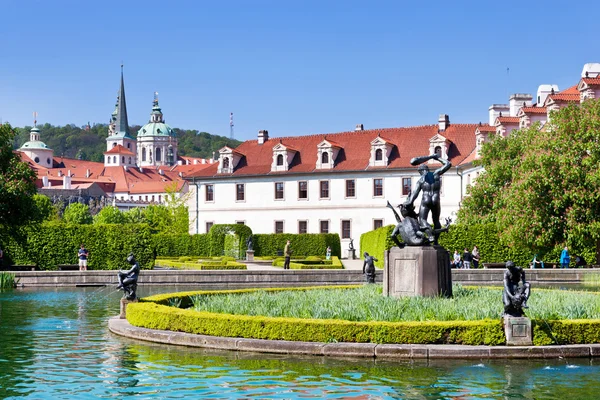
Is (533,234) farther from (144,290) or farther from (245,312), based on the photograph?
(245,312)

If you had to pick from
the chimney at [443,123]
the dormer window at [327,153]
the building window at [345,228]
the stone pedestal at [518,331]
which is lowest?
the stone pedestal at [518,331]

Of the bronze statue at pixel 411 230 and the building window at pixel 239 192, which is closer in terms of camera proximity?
the bronze statue at pixel 411 230

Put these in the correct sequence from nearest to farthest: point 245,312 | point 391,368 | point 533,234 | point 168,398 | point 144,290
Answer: point 168,398 < point 391,368 < point 245,312 < point 144,290 < point 533,234

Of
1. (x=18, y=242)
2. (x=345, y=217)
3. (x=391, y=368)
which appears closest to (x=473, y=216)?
(x=345, y=217)

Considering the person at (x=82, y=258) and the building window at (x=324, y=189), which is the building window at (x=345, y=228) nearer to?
the building window at (x=324, y=189)

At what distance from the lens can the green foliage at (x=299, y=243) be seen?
209 ft

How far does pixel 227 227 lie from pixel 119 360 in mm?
48995

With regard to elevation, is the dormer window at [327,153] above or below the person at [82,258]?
above

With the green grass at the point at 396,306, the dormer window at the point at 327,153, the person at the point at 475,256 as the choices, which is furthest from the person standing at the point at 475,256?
the dormer window at the point at 327,153

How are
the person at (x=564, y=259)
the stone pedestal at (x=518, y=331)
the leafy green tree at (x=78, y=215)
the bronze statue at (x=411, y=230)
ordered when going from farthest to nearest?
the leafy green tree at (x=78, y=215), the person at (x=564, y=259), the bronze statue at (x=411, y=230), the stone pedestal at (x=518, y=331)

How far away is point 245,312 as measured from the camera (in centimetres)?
1917

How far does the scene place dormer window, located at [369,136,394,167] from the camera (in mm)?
66812

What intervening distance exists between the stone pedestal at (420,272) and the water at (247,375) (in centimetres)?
575

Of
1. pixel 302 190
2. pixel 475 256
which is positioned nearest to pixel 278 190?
pixel 302 190
